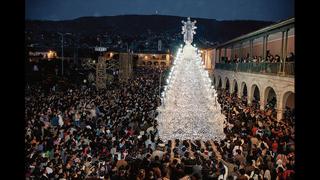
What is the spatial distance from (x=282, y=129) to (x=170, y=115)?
4790 mm

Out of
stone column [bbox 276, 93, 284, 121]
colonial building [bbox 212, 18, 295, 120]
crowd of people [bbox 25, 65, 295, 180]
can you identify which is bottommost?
crowd of people [bbox 25, 65, 295, 180]

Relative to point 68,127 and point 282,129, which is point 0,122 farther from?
point 282,129

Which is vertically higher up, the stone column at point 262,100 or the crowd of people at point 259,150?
Answer: the stone column at point 262,100

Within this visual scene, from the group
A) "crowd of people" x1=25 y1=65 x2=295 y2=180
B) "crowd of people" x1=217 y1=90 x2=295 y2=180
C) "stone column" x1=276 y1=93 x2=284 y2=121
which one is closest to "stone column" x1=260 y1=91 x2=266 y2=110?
"stone column" x1=276 y1=93 x2=284 y2=121

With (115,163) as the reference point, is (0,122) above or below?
above

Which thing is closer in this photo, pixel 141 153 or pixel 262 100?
pixel 141 153

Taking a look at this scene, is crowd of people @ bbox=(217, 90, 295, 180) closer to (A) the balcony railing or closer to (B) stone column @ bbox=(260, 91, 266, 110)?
(A) the balcony railing

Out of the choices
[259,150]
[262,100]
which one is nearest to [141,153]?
[259,150]

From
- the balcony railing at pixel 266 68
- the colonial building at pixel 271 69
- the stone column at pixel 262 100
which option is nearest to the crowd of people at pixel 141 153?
the colonial building at pixel 271 69

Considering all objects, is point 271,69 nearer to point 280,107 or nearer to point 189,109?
point 280,107

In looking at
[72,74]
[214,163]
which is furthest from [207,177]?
[72,74]

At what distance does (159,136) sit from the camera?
53.2 ft

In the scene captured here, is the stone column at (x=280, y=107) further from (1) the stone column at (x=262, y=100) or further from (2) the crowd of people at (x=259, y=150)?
(1) the stone column at (x=262, y=100)

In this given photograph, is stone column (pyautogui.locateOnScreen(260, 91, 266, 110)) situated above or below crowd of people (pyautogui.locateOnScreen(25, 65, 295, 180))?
above
